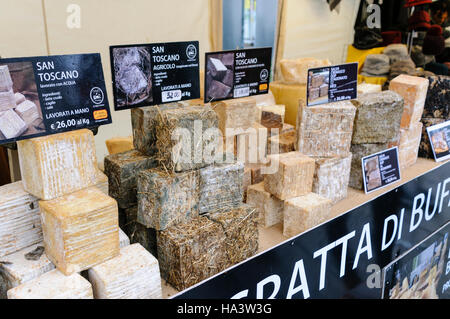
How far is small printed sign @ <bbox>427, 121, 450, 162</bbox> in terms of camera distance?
118 inches

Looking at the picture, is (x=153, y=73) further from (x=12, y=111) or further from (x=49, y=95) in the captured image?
(x=12, y=111)

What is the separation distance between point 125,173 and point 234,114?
2.40 ft

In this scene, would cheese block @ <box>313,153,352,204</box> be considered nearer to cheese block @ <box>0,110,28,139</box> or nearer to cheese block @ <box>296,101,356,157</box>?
cheese block @ <box>296,101,356,157</box>

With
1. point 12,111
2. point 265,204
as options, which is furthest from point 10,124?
point 265,204

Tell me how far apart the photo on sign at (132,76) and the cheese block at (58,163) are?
34cm

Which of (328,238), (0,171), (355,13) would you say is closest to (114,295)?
(328,238)

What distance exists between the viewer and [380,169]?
2.55m

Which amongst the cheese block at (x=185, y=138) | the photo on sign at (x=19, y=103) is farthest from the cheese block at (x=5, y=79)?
the cheese block at (x=185, y=138)

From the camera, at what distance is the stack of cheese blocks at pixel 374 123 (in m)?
2.44

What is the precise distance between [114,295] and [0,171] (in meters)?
2.49

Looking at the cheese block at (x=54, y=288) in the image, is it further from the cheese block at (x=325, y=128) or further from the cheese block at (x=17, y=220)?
the cheese block at (x=325, y=128)

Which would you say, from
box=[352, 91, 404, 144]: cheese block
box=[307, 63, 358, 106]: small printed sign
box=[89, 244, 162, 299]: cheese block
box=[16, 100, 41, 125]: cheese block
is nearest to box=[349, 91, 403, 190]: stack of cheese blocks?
box=[352, 91, 404, 144]: cheese block
